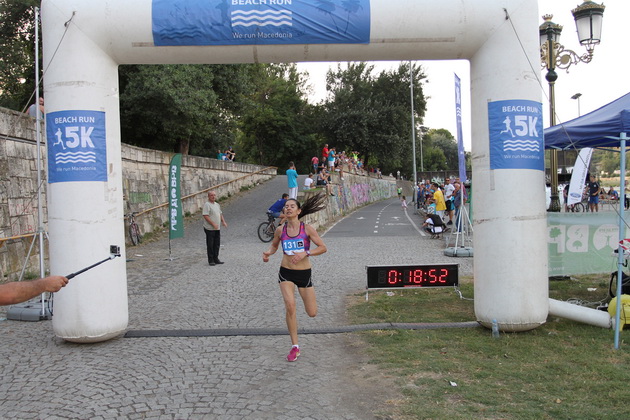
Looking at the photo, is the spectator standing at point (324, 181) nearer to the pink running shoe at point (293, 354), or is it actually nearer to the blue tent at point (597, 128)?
the blue tent at point (597, 128)

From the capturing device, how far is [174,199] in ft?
44.1

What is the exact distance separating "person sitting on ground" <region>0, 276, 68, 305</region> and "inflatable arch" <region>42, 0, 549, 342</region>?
2.38 metres

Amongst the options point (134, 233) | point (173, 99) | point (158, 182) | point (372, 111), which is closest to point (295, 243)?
point (134, 233)

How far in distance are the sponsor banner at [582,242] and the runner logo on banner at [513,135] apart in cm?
335

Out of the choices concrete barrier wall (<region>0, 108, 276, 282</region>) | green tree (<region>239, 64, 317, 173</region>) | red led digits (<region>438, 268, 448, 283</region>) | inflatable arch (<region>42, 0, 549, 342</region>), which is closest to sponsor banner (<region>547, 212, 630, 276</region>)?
red led digits (<region>438, 268, 448, 283</region>)

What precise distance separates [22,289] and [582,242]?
8.53 metres

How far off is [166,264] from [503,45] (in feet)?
31.2

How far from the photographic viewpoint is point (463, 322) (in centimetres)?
675

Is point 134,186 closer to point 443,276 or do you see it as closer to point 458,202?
point 458,202

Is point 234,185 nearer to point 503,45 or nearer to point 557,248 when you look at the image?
point 557,248

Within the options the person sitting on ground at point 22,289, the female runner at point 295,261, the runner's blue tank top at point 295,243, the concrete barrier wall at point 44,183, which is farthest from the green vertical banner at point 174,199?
the person sitting on ground at point 22,289

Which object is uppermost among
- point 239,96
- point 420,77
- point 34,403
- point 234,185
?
point 420,77

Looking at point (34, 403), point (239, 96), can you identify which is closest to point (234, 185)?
point (239, 96)

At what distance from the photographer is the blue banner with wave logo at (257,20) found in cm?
594
